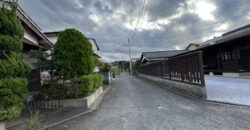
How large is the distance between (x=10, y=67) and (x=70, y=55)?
1541 millimetres

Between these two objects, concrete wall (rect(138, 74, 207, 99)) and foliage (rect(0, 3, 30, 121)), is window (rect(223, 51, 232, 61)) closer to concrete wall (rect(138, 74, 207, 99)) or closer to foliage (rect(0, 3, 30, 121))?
concrete wall (rect(138, 74, 207, 99))

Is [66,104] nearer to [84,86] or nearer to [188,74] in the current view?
[84,86]

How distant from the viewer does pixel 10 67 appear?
2.19 m

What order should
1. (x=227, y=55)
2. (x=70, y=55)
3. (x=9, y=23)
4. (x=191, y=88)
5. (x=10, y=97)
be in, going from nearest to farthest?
(x=10, y=97)
(x=9, y=23)
(x=70, y=55)
(x=191, y=88)
(x=227, y=55)

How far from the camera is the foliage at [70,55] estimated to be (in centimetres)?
347

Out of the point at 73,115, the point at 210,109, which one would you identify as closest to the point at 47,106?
the point at 73,115

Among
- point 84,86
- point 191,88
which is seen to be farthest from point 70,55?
point 191,88

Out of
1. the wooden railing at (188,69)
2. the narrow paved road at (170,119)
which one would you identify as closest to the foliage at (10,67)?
the narrow paved road at (170,119)

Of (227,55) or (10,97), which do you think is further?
(227,55)

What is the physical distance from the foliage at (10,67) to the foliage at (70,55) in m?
1.03

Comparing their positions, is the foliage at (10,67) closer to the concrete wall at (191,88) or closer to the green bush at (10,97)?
the green bush at (10,97)

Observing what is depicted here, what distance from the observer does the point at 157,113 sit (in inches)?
107

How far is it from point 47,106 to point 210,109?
18.1 ft

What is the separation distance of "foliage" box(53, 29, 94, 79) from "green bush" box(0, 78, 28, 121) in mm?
1246
